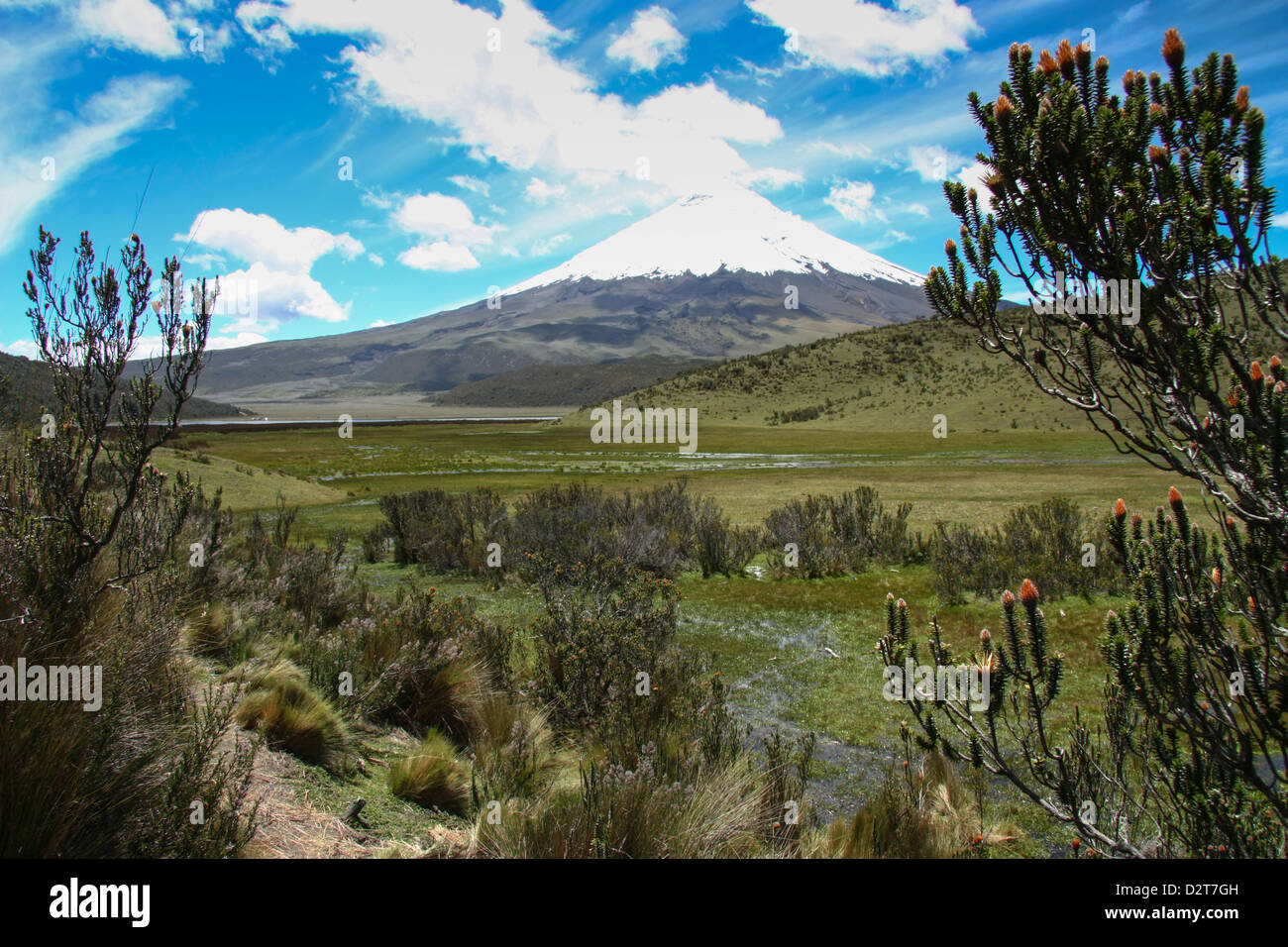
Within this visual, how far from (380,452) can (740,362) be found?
54966 mm

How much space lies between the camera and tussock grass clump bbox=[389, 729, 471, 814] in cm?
428

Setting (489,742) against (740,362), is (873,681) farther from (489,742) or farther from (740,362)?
(740,362)

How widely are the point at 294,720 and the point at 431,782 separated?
0.95 metres

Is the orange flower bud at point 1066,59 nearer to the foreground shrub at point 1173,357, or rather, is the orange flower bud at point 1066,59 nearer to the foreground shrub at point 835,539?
the foreground shrub at point 1173,357

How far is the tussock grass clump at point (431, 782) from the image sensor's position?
4281 mm

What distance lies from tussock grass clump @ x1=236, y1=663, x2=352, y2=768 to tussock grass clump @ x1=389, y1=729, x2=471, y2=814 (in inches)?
16.9

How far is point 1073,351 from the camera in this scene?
116 inches

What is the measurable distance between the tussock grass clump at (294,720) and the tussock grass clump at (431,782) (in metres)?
0.43

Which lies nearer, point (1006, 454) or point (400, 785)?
point (400, 785)

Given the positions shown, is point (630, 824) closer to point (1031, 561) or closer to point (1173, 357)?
point (1173, 357)

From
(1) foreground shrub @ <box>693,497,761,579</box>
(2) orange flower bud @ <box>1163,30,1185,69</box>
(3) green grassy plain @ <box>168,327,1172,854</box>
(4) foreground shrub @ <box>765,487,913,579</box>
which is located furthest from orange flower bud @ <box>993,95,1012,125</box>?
(1) foreground shrub @ <box>693,497,761,579</box>

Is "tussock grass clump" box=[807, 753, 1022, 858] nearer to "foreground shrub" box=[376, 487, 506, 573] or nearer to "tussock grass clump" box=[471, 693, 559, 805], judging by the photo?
"tussock grass clump" box=[471, 693, 559, 805]
